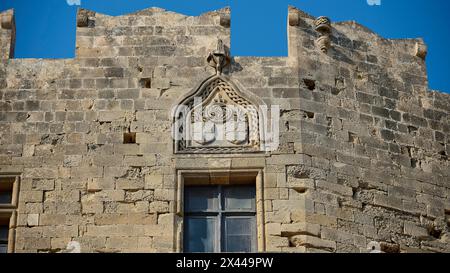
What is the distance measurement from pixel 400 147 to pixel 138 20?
4.61 meters

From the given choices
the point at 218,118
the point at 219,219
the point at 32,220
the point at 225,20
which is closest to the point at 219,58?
the point at 225,20

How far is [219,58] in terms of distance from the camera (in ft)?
71.3

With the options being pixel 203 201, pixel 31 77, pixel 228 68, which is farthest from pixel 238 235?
pixel 31 77

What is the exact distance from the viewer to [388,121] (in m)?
22.0

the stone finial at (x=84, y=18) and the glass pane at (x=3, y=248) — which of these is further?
the stone finial at (x=84, y=18)

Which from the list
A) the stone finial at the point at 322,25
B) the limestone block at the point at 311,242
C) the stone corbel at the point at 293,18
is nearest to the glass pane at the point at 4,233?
the limestone block at the point at 311,242

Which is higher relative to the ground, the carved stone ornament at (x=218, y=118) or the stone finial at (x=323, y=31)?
the stone finial at (x=323, y=31)

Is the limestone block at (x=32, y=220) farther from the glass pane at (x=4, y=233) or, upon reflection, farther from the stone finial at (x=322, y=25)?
the stone finial at (x=322, y=25)

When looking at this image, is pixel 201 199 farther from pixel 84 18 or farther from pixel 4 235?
pixel 84 18

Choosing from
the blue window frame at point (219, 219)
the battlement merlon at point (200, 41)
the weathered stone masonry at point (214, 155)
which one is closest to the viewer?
the weathered stone masonry at point (214, 155)

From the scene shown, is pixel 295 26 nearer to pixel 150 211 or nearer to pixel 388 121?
pixel 388 121

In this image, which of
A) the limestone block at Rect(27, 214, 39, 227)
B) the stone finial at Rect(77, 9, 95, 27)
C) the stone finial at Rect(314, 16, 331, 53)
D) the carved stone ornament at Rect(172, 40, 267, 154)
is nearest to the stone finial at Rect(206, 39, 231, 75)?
the carved stone ornament at Rect(172, 40, 267, 154)

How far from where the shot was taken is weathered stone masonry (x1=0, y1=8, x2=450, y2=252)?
807 inches

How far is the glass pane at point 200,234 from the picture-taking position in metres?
20.6
